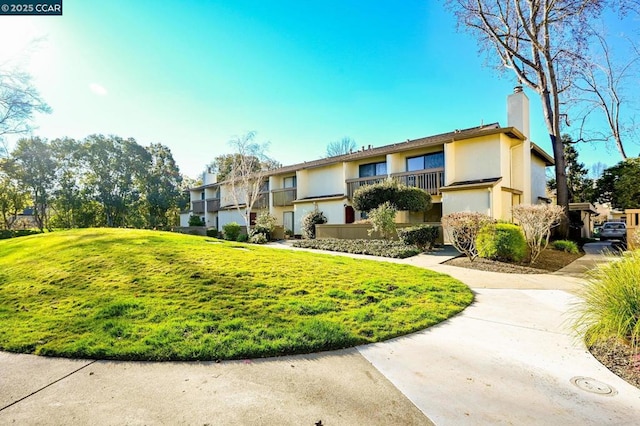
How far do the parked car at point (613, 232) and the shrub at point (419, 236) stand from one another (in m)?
17.2

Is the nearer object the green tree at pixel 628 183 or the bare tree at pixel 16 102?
the green tree at pixel 628 183

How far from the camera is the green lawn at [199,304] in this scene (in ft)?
11.0

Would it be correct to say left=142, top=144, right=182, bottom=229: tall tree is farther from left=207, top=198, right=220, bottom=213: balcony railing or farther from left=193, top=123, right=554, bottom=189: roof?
left=193, top=123, right=554, bottom=189: roof

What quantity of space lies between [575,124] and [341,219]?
16.4 m

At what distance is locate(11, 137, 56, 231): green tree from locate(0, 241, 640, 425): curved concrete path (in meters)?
37.1

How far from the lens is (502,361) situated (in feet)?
10.3

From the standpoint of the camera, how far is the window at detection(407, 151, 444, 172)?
Result: 1802 centimetres

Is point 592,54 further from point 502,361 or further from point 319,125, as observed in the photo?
point 502,361

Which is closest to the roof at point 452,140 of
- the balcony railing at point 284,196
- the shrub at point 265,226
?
the balcony railing at point 284,196

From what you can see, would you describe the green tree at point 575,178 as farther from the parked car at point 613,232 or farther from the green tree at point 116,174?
the green tree at point 116,174

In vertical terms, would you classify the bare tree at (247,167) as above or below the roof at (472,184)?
above

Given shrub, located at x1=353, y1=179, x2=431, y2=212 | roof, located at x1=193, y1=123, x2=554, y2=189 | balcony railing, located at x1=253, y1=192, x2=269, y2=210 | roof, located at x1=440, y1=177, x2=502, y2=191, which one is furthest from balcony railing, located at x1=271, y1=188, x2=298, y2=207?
roof, located at x1=440, y1=177, x2=502, y2=191

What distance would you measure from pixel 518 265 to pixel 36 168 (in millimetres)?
41226

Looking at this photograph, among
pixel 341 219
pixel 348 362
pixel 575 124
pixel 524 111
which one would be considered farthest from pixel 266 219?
pixel 575 124
